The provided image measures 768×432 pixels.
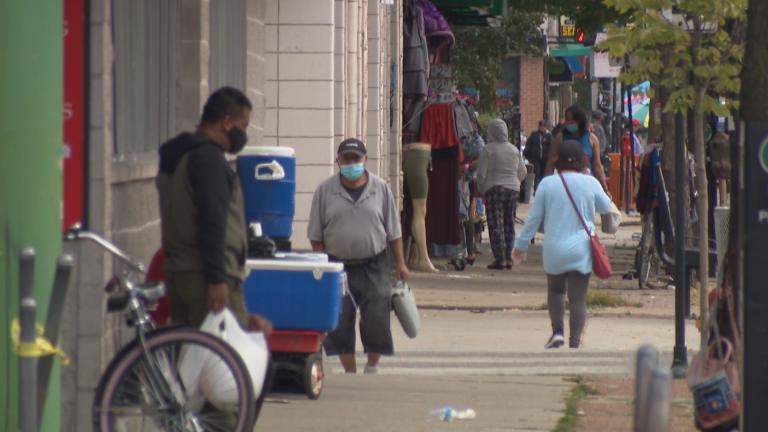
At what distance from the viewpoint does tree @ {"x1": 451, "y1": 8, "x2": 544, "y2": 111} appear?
40875 millimetres

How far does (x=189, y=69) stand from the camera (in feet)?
33.4

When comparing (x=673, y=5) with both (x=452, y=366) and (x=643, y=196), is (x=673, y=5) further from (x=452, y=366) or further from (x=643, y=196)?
(x=643, y=196)

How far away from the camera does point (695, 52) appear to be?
1296cm

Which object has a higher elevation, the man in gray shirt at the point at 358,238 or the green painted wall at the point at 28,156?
the green painted wall at the point at 28,156

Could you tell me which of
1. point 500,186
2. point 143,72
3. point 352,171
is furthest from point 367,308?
point 500,186

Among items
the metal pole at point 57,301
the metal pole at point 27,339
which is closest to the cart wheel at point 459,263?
the metal pole at point 57,301

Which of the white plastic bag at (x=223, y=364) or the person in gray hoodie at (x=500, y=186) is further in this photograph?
the person in gray hoodie at (x=500, y=186)

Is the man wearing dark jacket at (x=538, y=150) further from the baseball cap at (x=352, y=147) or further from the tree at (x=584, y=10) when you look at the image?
the baseball cap at (x=352, y=147)

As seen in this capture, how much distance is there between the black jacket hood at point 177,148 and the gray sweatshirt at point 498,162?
14371mm

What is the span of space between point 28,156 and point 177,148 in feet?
3.73

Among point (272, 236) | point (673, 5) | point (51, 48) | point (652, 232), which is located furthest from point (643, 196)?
point (51, 48)

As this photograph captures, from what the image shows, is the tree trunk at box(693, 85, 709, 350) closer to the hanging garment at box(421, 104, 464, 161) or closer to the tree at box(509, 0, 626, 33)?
the hanging garment at box(421, 104, 464, 161)

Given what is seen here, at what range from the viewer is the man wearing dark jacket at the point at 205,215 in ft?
24.2

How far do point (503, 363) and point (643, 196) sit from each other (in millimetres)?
7132
